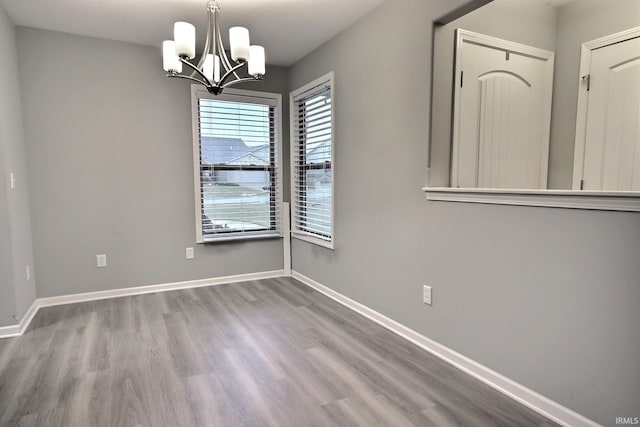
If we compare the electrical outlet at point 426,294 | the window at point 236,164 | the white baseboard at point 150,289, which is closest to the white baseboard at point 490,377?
the electrical outlet at point 426,294

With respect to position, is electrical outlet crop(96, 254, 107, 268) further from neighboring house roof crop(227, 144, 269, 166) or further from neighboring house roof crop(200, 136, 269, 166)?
neighboring house roof crop(227, 144, 269, 166)

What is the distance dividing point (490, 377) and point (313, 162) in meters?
2.56

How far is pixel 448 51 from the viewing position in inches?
92.8

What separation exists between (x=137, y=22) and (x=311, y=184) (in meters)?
2.13

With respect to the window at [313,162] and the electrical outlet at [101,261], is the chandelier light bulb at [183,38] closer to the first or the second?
the window at [313,162]

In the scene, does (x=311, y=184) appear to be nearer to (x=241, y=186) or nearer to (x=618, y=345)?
(x=241, y=186)

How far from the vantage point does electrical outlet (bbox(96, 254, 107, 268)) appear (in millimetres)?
3576

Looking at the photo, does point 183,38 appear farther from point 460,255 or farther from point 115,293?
point 115,293

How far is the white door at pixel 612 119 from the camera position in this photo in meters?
2.50

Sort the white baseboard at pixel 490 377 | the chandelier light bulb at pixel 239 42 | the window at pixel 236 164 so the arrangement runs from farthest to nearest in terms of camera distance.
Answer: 1. the window at pixel 236 164
2. the chandelier light bulb at pixel 239 42
3. the white baseboard at pixel 490 377

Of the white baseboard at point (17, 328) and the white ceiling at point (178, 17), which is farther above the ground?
the white ceiling at point (178, 17)

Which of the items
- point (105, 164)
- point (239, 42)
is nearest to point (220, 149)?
point (105, 164)

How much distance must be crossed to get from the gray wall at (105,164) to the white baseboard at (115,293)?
59 mm

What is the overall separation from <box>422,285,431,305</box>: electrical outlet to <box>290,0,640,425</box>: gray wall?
0.04m
